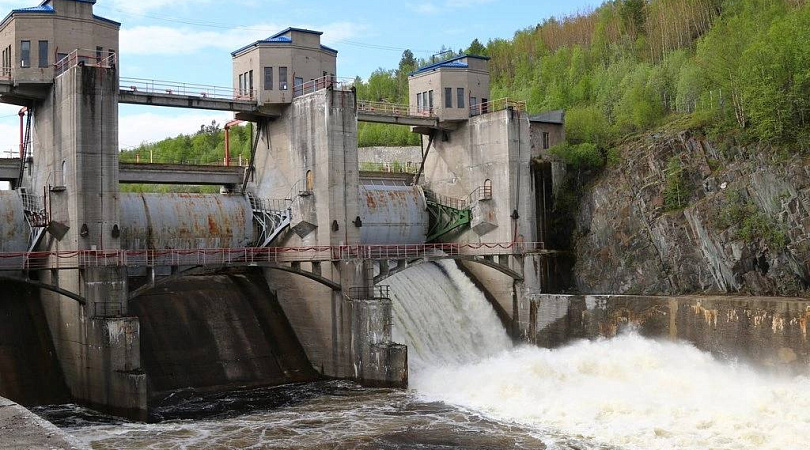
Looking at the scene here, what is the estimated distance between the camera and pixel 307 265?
31.6m

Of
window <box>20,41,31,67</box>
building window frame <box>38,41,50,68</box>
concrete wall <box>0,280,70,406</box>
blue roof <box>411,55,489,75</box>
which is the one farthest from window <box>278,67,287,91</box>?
concrete wall <box>0,280,70,406</box>

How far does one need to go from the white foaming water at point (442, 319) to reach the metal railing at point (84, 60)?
14.6 meters

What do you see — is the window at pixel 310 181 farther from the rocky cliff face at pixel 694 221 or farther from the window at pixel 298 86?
the rocky cliff face at pixel 694 221

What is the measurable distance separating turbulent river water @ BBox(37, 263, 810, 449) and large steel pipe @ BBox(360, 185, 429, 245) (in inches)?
176

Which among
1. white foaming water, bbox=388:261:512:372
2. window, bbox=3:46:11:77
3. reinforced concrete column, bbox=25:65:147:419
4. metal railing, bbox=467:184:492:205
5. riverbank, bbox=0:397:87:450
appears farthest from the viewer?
metal railing, bbox=467:184:492:205

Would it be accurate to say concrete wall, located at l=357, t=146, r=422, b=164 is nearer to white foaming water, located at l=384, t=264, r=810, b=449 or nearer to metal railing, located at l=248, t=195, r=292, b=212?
white foaming water, located at l=384, t=264, r=810, b=449

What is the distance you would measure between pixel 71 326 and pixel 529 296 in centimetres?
1957

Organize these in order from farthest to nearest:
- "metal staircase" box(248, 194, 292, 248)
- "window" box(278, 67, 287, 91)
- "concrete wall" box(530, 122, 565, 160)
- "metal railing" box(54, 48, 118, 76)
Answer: "concrete wall" box(530, 122, 565, 160), "window" box(278, 67, 287, 91), "metal staircase" box(248, 194, 292, 248), "metal railing" box(54, 48, 118, 76)

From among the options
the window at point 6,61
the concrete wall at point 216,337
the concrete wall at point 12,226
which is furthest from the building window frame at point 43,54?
the concrete wall at point 216,337

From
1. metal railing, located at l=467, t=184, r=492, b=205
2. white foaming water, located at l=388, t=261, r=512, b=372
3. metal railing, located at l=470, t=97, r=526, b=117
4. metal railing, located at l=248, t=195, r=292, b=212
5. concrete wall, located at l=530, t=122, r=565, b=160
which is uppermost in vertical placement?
metal railing, located at l=470, t=97, r=526, b=117

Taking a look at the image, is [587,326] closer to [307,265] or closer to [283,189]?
[307,265]

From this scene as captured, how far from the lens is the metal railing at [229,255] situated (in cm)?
2506

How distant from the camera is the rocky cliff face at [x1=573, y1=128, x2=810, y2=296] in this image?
30250 mm

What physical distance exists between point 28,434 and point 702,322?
23.6m
